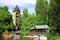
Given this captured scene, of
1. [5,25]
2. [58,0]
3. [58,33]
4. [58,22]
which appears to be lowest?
[5,25]

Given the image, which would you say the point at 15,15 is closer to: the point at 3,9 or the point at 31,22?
the point at 3,9

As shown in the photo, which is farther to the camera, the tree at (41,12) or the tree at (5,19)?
the tree at (5,19)

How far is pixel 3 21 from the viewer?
58.4 meters

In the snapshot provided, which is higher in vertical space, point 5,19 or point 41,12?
point 41,12

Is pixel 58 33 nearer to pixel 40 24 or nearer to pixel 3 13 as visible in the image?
pixel 40 24

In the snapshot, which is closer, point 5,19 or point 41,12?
point 41,12

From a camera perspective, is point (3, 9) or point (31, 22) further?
point (3, 9)

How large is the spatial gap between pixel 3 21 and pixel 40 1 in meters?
11.2

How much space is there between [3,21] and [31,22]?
8.55 m

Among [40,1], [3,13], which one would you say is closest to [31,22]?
[40,1]

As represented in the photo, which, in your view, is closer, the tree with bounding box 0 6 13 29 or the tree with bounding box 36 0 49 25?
the tree with bounding box 36 0 49 25

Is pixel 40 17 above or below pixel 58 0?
below

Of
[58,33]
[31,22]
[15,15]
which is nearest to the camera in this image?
[58,33]

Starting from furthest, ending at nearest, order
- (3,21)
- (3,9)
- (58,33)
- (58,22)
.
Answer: (3,9) → (3,21) → (58,33) → (58,22)
